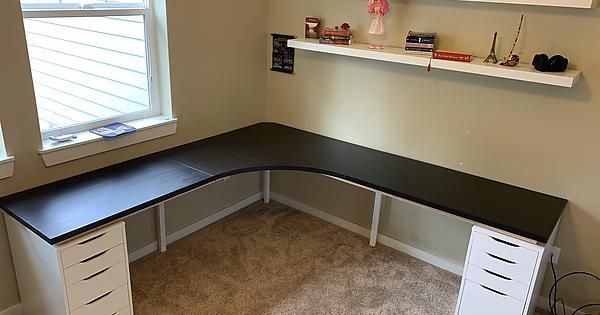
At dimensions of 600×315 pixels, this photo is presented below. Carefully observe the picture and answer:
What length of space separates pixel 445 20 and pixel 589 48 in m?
0.70

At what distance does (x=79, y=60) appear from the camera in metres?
2.37

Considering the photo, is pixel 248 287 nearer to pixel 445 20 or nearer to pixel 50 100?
pixel 50 100

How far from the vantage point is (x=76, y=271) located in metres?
1.87

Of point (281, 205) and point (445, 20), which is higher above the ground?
point (445, 20)

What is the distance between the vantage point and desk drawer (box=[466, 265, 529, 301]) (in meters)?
2.01

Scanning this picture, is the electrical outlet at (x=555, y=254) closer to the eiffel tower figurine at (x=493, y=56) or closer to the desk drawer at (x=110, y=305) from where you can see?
the eiffel tower figurine at (x=493, y=56)

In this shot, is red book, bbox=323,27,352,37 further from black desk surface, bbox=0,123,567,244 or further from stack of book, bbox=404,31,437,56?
black desk surface, bbox=0,123,567,244

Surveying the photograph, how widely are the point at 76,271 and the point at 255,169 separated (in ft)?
3.48

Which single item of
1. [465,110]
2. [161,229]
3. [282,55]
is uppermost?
[282,55]

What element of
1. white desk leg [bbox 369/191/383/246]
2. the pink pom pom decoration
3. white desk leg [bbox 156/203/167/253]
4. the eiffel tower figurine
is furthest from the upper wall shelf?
white desk leg [bbox 156/203/167/253]

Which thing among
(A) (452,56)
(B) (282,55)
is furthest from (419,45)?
(B) (282,55)

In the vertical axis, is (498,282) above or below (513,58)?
below

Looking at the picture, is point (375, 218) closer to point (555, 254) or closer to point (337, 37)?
point (555, 254)

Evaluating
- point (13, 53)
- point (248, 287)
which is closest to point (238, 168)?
point (248, 287)
